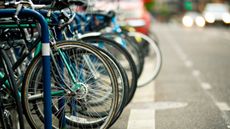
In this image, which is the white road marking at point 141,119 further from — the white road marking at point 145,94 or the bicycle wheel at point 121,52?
the white road marking at point 145,94

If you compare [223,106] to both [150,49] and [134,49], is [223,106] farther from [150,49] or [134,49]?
[150,49]

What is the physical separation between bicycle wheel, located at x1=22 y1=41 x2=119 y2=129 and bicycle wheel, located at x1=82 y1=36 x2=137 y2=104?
0.45 metres

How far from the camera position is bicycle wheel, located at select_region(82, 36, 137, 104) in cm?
551

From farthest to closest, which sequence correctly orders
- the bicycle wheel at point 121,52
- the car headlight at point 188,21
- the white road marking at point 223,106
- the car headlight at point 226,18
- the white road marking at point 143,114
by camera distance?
1. the car headlight at point 188,21
2. the car headlight at point 226,18
3. the white road marking at point 223,106
4. the white road marking at point 143,114
5. the bicycle wheel at point 121,52

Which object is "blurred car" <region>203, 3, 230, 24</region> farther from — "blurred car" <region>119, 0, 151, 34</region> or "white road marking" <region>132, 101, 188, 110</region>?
"white road marking" <region>132, 101, 188, 110</region>

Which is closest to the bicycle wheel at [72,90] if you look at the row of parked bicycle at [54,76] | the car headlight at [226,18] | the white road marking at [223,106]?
the row of parked bicycle at [54,76]

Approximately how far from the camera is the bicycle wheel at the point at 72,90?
15.1 feet

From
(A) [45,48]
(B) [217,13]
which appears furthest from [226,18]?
(A) [45,48]

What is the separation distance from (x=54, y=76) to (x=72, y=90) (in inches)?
7.7

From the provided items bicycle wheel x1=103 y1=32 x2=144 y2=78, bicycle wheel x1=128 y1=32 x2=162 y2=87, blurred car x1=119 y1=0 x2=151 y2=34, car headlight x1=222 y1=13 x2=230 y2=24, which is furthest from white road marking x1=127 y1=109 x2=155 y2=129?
car headlight x1=222 y1=13 x2=230 y2=24

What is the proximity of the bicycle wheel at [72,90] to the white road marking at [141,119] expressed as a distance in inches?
25.3

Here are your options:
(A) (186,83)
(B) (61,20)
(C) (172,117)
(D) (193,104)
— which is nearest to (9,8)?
(B) (61,20)

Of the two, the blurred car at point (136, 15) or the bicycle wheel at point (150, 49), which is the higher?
the bicycle wheel at point (150, 49)

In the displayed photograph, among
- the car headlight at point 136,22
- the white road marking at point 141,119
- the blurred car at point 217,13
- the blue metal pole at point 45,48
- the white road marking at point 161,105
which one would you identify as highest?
the blue metal pole at point 45,48
